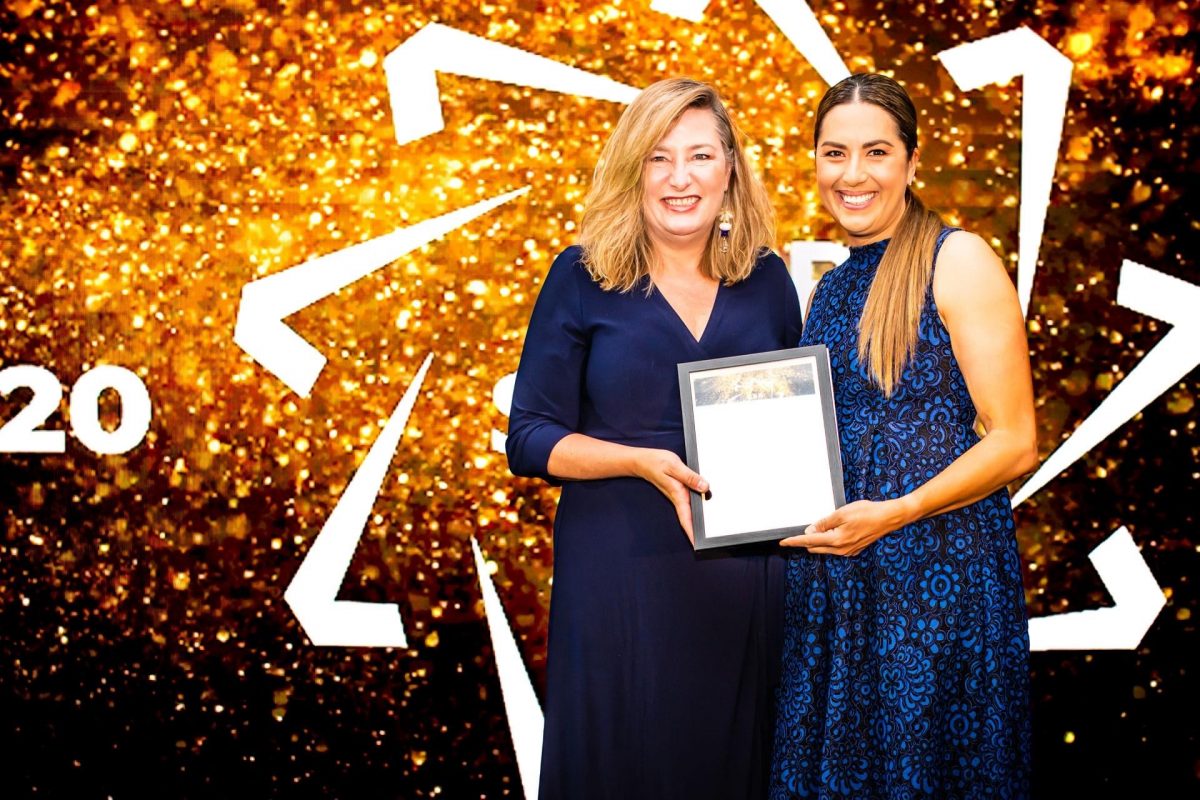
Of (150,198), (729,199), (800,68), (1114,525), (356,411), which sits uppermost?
(800,68)

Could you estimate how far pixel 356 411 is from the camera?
2.76 m

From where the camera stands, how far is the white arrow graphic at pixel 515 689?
9.18 ft

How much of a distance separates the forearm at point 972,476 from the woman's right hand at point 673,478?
29 cm

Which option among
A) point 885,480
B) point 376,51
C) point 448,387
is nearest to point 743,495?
point 885,480

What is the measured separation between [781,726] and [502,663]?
1215 mm

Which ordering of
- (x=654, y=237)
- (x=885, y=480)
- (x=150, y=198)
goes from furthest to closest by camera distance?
(x=150, y=198) < (x=654, y=237) < (x=885, y=480)

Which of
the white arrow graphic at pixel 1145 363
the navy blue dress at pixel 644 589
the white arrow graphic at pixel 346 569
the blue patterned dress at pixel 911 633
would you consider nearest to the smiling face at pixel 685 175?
the navy blue dress at pixel 644 589

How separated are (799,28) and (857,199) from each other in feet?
3.92

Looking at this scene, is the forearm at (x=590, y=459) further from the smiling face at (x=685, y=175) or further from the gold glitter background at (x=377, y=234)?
the gold glitter background at (x=377, y=234)

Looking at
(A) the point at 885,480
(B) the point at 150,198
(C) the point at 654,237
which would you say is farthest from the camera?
(B) the point at 150,198

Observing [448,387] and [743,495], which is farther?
[448,387]

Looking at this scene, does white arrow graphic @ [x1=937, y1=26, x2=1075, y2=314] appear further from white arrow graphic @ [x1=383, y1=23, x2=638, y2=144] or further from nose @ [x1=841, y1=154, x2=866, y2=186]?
nose @ [x1=841, y1=154, x2=866, y2=186]

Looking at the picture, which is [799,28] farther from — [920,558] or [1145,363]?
[920,558]

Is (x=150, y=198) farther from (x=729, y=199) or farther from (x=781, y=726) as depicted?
(x=781, y=726)
